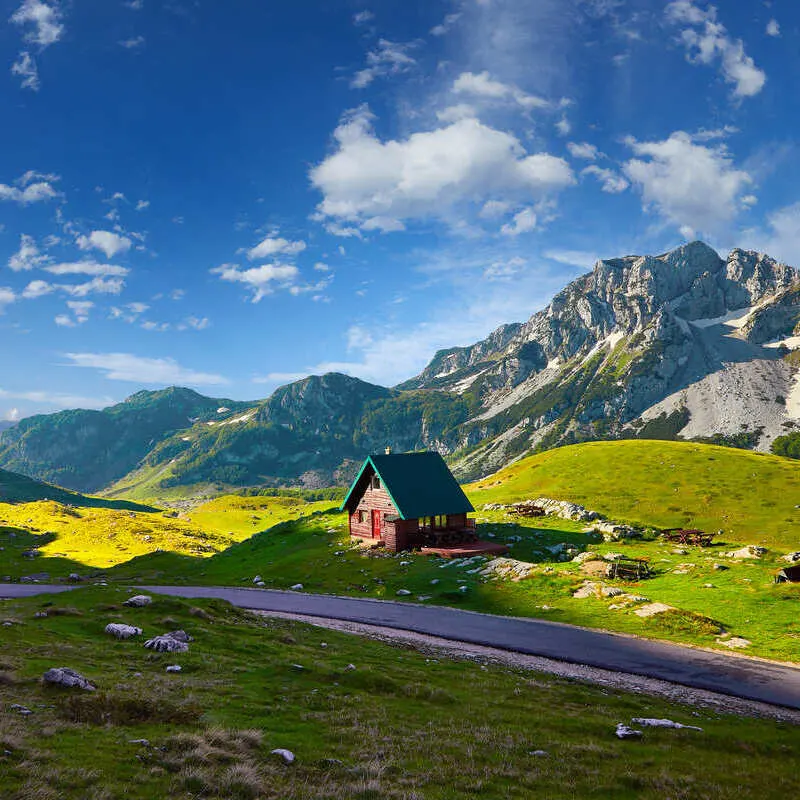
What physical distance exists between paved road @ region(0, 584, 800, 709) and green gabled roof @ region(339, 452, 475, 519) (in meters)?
19.1

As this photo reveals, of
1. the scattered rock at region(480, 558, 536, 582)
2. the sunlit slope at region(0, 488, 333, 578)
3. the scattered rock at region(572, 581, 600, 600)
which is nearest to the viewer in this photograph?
the scattered rock at region(572, 581, 600, 600)

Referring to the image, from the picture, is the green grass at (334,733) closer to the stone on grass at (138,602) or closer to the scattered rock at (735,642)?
the stone on grass at (138,602)

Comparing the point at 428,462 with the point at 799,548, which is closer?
the point at 799,548

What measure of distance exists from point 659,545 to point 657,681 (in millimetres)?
32708

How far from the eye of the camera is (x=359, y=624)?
37750 mm

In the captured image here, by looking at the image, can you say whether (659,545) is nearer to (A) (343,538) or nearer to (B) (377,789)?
(A) (343,538)

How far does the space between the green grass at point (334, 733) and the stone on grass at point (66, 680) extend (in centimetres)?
42

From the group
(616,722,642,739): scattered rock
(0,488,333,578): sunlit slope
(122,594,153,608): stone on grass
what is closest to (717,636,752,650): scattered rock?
(616,722,642,739): scattered rock

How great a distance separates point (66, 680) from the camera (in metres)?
16.8

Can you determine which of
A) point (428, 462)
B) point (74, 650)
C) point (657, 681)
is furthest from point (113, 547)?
point (657, 681)

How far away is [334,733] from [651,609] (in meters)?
27.2

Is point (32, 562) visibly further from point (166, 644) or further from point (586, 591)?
point (586, 591)

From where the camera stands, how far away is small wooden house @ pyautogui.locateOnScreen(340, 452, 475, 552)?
211ft

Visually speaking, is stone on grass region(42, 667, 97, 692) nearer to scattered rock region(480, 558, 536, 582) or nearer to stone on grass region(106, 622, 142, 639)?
stone on grass region(106, 622, 142, 639)
